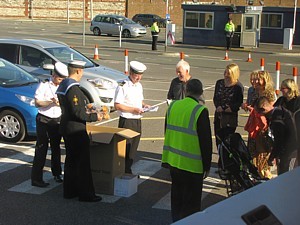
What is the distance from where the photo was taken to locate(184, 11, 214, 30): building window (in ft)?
122

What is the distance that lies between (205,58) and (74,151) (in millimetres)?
Result: 23052

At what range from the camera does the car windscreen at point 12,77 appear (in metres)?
10.8

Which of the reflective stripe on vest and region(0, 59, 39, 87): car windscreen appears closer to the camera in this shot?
the reflective stripe on vest

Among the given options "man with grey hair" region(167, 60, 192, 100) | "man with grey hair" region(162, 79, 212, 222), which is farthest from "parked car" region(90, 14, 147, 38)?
"man with grey hair" region(162, 79, 212, 222)

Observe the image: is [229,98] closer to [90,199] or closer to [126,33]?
[90,199]

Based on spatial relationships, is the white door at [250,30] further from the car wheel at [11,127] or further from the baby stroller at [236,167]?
the baby stroller at [236,167]

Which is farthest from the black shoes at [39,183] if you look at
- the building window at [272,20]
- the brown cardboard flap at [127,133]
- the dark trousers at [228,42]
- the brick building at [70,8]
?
the brick building at [70,8]

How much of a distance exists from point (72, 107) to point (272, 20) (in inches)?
1378

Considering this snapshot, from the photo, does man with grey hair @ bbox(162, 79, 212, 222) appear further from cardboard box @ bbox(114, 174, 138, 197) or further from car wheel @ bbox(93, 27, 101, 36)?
car wheel @ bbox(93, 27, 101, 36)

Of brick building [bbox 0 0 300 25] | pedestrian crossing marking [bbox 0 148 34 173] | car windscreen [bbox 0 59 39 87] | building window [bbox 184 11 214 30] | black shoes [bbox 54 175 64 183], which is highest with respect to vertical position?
brick building [bbox 0 0 300 25]

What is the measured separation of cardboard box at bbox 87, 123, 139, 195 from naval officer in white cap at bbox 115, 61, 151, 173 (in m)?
0.26

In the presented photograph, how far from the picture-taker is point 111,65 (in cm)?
2423

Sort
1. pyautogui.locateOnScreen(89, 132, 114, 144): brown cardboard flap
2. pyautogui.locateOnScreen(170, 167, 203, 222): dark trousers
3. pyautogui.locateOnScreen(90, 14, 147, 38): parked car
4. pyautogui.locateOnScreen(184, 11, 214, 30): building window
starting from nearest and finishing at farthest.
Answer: pyautogui.locateOnScreen(170, 167, 203, 222): dark trousers < pyautogui.locateOnScreen(89, 132, 114, 144): brown cardboard flap < pyautogui.locateOnScreen(184, 11, 214, 30): building window < pyautogui.locateOnScreen(90, 14, 147, 38): parked car

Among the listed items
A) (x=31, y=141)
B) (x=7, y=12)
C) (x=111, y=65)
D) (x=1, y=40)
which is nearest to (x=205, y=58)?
(x=111, y=65)
